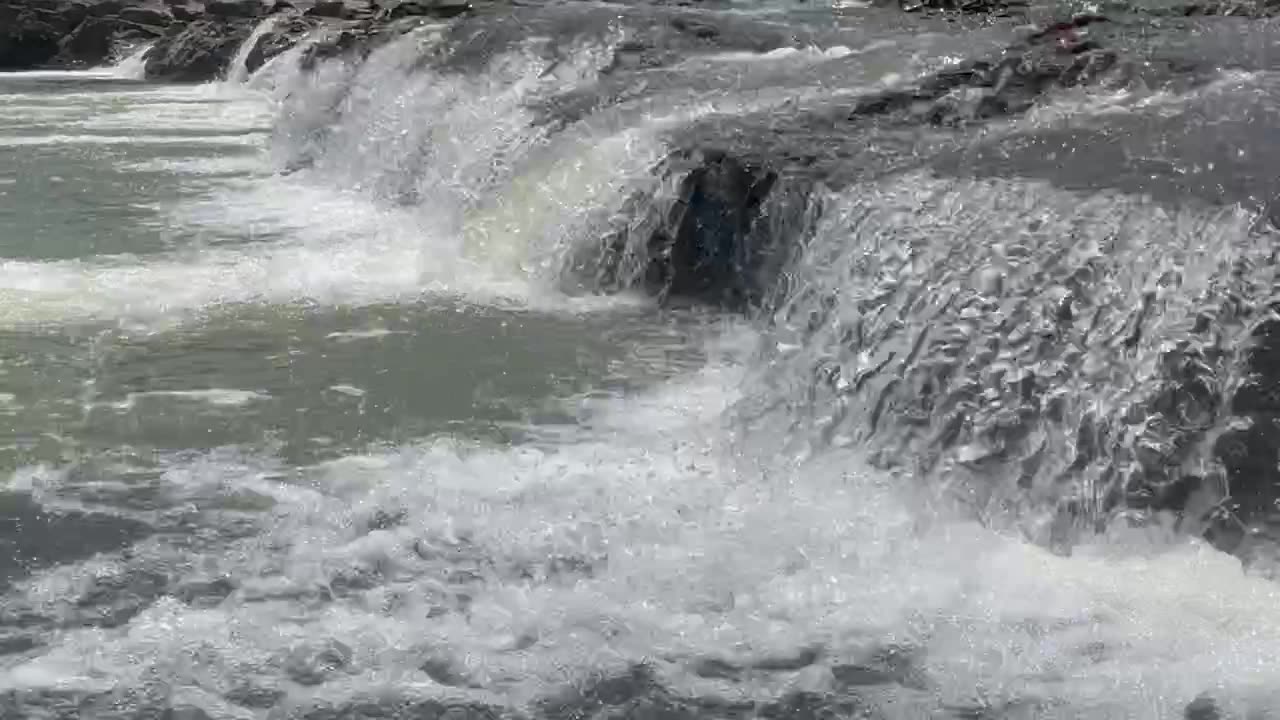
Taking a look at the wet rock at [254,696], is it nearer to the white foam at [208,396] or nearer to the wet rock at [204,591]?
the wet rock at [204,591]

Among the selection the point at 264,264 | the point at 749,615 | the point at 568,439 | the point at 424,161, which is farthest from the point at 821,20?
the point at 749,615

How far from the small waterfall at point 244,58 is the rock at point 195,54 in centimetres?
21

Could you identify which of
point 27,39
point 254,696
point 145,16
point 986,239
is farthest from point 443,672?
point 145,16

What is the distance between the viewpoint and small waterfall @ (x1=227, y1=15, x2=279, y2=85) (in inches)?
1031

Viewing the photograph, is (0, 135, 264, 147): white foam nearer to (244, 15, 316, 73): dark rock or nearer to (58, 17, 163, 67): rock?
(244, 15, 316, 73): dark rock

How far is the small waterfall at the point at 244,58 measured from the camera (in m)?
26.2

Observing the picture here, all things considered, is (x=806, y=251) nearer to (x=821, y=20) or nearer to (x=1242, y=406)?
(x=1242, y=406)

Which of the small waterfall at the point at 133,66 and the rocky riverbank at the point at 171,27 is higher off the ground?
the rocky riverbank at the point at 171,27

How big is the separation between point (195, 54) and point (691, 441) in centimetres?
2238

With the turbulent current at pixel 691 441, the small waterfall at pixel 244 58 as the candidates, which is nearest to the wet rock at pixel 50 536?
the turbulent current at pixel 691 441

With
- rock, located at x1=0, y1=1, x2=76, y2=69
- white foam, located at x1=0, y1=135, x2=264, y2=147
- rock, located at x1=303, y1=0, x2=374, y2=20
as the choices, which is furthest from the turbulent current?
rock, located at x1=0, y1=1, x2=76, y2=69

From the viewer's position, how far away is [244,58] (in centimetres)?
2641

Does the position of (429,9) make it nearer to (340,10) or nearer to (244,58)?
(244,58)

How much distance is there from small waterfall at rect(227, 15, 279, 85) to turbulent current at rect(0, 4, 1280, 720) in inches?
609
